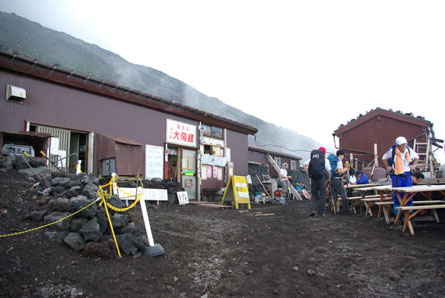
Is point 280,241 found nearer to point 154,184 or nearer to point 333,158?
point 333,158

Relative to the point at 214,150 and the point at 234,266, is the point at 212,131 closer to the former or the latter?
the point at 214,150

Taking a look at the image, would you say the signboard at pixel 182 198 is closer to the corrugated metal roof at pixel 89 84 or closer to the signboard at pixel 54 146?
the corrugated metal roof at pixel 89 84

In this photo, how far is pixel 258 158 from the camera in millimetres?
21312

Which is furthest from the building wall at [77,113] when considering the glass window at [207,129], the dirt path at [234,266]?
the dirt path at [234,266]

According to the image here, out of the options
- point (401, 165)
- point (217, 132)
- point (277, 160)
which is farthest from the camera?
point (277, 160)

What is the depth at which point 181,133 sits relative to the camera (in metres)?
13.2

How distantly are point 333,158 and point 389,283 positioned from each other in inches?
225

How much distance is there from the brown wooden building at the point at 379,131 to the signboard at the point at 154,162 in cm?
1287

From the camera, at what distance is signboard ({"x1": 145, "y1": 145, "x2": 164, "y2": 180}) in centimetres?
1151

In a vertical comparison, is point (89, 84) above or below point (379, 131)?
above

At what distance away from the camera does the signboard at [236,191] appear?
11.4m

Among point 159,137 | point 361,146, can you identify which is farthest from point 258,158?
point 159,137

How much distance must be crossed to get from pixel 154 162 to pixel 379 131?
14.7 m

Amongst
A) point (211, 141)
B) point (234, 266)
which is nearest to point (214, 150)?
point (211, 141)
